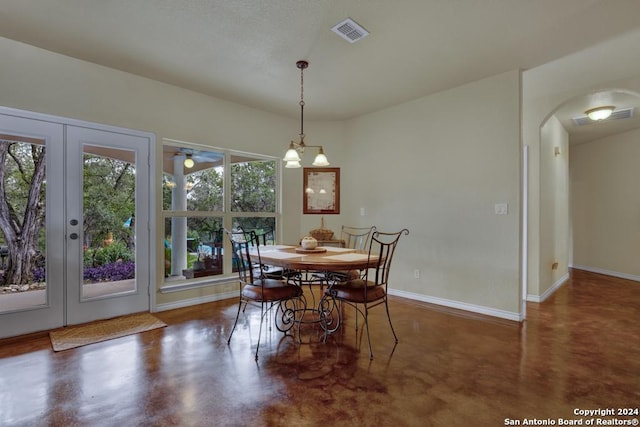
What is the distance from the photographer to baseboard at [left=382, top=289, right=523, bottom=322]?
327 centimetres

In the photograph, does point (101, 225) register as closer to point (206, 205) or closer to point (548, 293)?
point (206, 205)

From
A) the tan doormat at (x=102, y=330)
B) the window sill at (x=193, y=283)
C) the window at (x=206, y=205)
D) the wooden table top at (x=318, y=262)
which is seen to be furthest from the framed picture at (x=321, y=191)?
the tan doormat at (x=102, y=330)

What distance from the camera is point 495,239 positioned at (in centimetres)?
337

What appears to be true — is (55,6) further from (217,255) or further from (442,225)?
(442,225)

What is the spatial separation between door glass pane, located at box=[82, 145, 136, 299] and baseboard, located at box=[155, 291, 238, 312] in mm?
405

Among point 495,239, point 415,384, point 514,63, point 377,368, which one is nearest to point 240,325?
point 377,368

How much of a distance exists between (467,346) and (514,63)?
9.06ft

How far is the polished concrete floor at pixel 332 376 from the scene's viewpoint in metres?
1.69

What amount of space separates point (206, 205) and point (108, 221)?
1.07 meters

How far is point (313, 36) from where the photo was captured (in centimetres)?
258

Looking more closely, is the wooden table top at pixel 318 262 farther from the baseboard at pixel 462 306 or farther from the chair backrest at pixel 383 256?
the baseboard at pixel 462 306

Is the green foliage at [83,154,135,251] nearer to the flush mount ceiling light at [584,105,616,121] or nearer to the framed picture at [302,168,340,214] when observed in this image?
the framed picture at [302,168,340,214]

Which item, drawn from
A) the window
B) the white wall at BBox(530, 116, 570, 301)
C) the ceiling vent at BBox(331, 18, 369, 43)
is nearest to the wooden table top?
the window

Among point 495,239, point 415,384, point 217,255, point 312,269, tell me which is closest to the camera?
point 415,384
